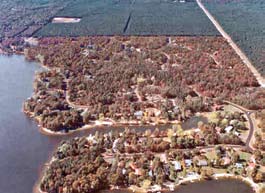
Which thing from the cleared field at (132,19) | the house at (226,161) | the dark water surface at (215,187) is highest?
the cleared field at (132,19)

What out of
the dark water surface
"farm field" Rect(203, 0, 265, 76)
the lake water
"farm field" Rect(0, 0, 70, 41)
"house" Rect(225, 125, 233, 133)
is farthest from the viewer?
"farm field" Rect(0, 0, 70, 41)

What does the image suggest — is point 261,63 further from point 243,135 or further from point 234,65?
point 243,135

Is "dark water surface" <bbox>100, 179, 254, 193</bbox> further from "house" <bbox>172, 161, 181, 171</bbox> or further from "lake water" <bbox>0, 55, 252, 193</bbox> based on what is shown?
"house" <bbox>172, 161, 181, 171</bbox>

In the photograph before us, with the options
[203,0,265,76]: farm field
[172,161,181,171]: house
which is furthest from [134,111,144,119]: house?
[203,0,265,76]: farm field

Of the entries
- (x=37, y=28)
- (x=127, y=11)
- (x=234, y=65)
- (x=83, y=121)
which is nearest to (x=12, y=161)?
(x=83, y=121)

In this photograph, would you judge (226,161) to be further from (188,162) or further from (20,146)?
(20,146)

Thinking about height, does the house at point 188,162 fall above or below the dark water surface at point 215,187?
above


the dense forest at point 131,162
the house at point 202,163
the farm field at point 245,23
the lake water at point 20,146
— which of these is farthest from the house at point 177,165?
the farm field at point 245,23

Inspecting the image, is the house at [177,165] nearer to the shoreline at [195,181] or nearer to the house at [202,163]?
the shoreline at [195,181]
